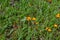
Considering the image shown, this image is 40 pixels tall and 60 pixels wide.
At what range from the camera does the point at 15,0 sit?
4.71 meters

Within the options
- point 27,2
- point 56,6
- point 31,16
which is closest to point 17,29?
point 31,16

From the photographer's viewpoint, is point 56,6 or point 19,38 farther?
point 56,6

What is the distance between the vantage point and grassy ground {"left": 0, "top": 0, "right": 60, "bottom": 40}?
12.9ft

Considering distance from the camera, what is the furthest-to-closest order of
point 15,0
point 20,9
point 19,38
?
point 15,0 → point 20,9 → point 19,38

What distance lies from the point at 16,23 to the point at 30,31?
409mm

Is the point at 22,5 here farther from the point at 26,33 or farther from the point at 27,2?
the point at 26,33

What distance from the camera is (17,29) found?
405cm

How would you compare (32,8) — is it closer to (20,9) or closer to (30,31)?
(20,9)

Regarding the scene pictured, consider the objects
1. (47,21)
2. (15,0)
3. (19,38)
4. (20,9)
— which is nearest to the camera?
(19,38)

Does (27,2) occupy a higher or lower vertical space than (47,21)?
higher

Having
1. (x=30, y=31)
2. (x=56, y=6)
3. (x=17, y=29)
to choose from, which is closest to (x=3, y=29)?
(x=17, y=29)

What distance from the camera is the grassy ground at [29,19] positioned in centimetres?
395

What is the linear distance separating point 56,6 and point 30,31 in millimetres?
958

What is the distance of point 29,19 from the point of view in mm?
4160
